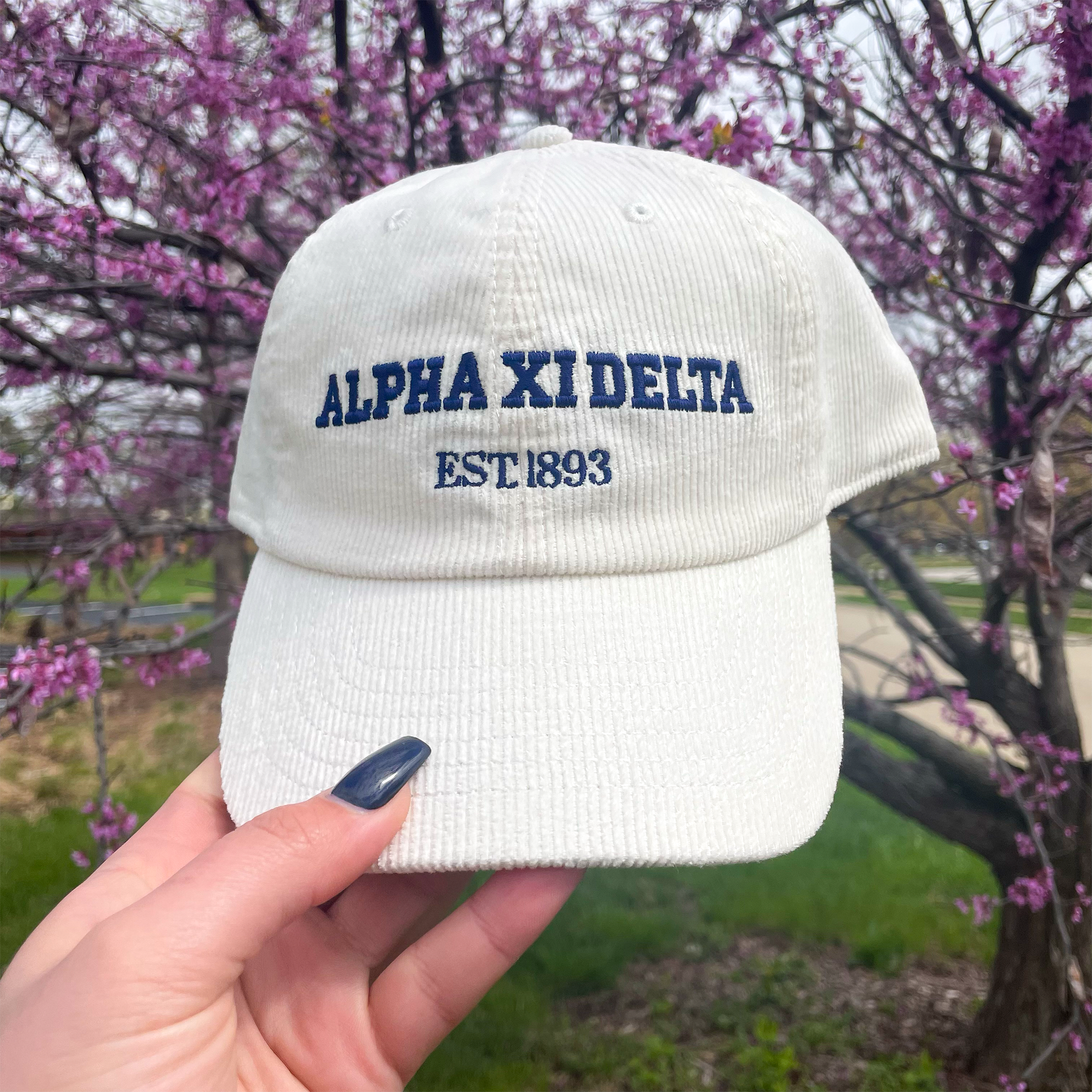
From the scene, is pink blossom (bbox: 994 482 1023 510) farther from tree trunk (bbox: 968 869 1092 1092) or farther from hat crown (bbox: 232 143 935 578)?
tree trunk (bbox: 968 869 1092 1092)

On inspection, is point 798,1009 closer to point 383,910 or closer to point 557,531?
point 383,910

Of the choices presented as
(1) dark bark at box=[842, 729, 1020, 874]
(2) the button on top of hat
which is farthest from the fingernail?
(1) dark bark at box=[842, 729, 1020, 874]

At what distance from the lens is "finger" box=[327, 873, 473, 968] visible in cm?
97

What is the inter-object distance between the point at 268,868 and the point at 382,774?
0.47 ft

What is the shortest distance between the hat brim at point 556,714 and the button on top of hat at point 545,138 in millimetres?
617

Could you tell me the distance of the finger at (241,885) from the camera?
0.67 metres

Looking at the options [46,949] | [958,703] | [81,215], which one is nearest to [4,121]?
[81,215]

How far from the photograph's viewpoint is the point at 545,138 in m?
0.97

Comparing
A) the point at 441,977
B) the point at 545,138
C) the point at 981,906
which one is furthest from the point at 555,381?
the point at 981,906

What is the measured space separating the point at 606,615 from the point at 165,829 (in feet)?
2.14

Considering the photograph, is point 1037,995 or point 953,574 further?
point 953,574

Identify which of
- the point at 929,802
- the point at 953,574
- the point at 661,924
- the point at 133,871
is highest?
the point at 953,574

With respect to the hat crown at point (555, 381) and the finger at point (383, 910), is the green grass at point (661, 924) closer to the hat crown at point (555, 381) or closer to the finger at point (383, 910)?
the finger at point (383, 910)

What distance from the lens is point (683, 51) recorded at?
6.34ft
